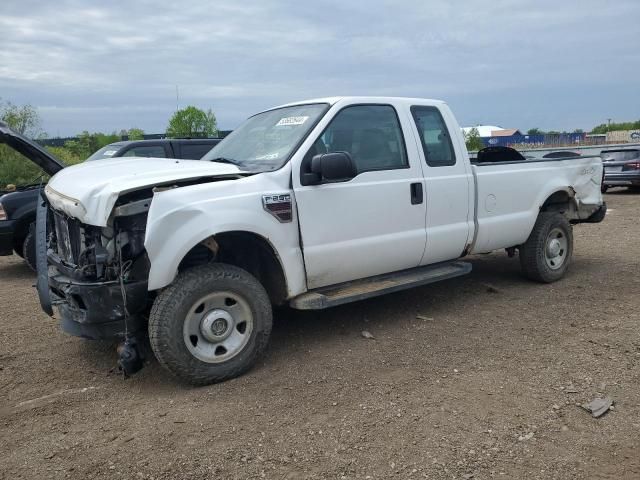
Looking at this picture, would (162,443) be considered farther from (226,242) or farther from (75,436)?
(226,242)

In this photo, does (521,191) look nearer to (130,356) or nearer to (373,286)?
(373,286)

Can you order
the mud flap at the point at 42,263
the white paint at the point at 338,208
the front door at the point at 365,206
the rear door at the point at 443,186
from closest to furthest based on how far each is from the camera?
the white paint at the point at 338,208, the mud flap at the point at 42,263, the front door at the point at 365,206, the rear door at the point at 443,186

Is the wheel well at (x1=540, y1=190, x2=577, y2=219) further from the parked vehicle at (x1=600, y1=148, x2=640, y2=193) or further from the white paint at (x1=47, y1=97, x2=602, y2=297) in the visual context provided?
the parked vehicle at (x1=600, y1=148, x2=640, y2=193)

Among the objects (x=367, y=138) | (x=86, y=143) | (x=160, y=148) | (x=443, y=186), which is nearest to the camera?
(x=367, y=138)

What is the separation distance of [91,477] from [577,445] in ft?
8.54

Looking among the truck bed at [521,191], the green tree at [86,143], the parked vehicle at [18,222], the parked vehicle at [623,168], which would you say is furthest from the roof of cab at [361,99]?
the green tree at [86,143]

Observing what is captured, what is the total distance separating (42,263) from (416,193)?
3130mm

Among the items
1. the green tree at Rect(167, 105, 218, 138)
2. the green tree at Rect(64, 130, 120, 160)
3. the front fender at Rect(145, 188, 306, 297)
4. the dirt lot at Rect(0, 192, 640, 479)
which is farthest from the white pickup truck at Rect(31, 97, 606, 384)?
the green tree at Rect(167, 105, 218, 138)

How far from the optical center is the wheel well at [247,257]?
4160 mm

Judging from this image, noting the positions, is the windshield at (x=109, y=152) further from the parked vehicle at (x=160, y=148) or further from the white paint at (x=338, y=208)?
the white paint at (x=338, y=208)

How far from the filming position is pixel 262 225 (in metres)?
4.08

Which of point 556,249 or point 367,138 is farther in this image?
point 556,249

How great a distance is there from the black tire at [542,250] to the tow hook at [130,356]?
4.37 m

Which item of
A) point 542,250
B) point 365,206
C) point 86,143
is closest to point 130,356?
point 365,206
